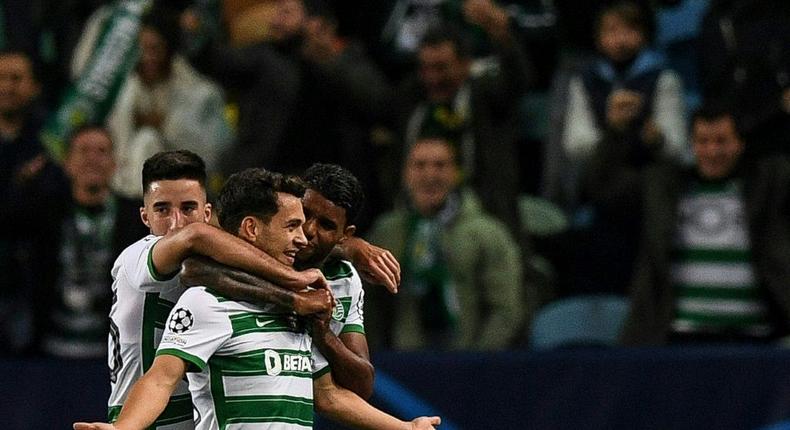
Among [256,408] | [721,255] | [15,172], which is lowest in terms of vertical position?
[256,408]

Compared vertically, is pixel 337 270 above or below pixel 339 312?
above

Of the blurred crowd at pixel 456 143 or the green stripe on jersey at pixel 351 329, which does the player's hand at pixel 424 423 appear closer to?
the green stripe on jersey at pixel 351 329

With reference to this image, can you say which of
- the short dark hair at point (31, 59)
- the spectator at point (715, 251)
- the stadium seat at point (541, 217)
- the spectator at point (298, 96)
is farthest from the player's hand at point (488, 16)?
the short dark hair at point (31, 59)

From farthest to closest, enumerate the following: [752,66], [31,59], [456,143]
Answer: [31,59]
[752,66]
[456,143]

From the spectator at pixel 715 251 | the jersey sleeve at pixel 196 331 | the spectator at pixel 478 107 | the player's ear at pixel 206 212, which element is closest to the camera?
the jersey sleeve at pixel 196 331

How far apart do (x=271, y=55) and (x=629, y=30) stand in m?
2.05

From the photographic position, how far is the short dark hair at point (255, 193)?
5.59 metres

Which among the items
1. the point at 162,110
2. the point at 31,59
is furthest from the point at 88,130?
the point at 31,59

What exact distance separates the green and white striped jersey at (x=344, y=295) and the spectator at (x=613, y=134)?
12.6ft

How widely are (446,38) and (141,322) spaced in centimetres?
429

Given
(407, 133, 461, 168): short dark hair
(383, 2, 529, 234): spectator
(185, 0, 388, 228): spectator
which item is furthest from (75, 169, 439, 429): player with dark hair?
(185, 0, 388, 228): spectator

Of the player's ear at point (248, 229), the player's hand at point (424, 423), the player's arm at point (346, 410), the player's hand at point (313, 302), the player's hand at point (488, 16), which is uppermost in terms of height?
the player's hand at point (488, 16)

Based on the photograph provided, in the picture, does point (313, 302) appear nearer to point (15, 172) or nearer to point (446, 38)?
point (446, 38)

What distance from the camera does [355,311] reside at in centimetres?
614
